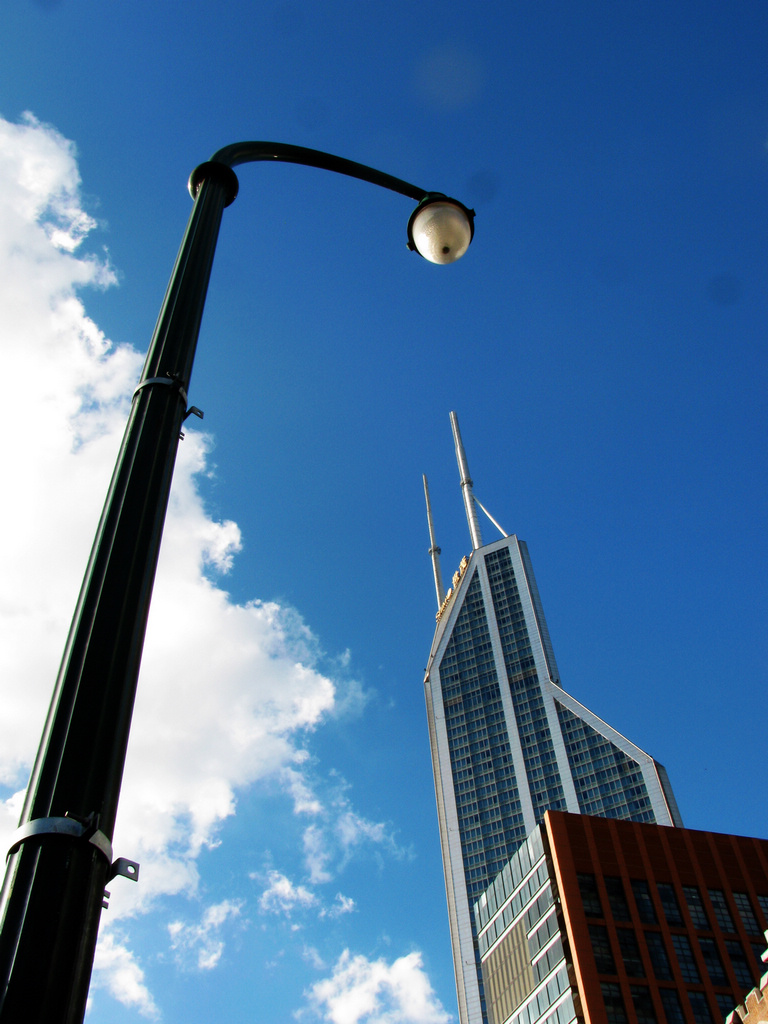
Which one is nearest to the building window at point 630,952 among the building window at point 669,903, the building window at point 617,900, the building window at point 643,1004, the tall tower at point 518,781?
the building window at point 643,1004

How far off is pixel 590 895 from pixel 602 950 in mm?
5307

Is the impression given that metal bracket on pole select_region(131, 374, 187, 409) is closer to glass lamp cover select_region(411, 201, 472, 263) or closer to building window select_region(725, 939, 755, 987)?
glass lamp cover select_region(411, 201, 472, 263)

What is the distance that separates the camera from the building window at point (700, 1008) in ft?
228

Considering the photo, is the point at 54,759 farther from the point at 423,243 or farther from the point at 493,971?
the point at 493,971

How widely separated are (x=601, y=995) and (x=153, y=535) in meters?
78.5

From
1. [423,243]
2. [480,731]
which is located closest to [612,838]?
[423,243]

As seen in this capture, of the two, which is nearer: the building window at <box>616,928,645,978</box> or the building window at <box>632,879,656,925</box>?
the building window at <box>616,928,645,978</box>

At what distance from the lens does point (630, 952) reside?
72.1 meters

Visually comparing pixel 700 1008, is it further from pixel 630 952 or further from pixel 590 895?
pixel 590 895

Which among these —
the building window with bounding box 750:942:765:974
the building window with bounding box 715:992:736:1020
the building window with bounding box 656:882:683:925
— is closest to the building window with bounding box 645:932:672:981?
the building window with bounding box 656:882:683:925

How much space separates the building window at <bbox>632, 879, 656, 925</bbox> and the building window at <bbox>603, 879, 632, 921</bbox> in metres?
1.29

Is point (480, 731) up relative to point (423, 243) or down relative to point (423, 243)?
up

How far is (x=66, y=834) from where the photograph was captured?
3.21 meters

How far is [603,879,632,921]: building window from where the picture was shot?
7519 centimetres
